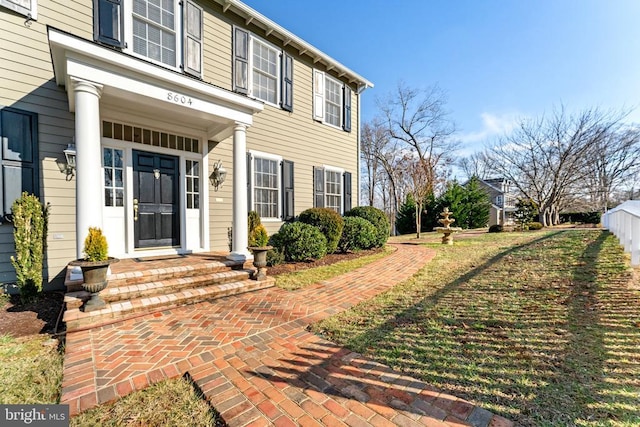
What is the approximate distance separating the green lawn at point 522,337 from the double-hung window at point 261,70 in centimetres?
577

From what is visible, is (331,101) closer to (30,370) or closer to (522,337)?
(522,337)

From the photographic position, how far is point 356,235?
786 centimetres

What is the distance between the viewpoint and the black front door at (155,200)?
5.33 metres

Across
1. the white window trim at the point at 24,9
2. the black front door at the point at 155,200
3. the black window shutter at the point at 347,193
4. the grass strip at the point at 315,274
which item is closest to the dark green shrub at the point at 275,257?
the grass strip at the point at 315,274

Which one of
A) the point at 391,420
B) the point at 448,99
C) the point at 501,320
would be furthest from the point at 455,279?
the point at 448,99

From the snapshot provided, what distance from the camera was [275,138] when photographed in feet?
24.4

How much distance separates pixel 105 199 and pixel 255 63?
15.5 feet

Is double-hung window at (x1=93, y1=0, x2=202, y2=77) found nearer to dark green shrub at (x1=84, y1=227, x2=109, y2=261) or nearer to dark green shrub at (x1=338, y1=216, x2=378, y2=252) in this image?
dark green shrub at (x1=84, y1=227, x2=109, y2=261)

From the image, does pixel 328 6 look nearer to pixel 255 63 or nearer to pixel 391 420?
pixel 255 63

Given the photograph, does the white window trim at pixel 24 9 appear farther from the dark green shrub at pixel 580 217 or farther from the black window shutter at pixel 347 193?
the dark green shrub at pixel 580 217

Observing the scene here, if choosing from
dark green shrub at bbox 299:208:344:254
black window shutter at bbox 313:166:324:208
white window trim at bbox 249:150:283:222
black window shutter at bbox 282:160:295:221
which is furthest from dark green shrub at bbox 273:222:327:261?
black window shutter at bbox 313:166:324:208

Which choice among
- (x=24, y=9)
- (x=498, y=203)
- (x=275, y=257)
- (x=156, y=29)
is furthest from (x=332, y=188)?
(x=498, y=203)

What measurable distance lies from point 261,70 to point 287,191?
3.20 m

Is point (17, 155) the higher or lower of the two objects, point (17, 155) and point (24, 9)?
the lower
